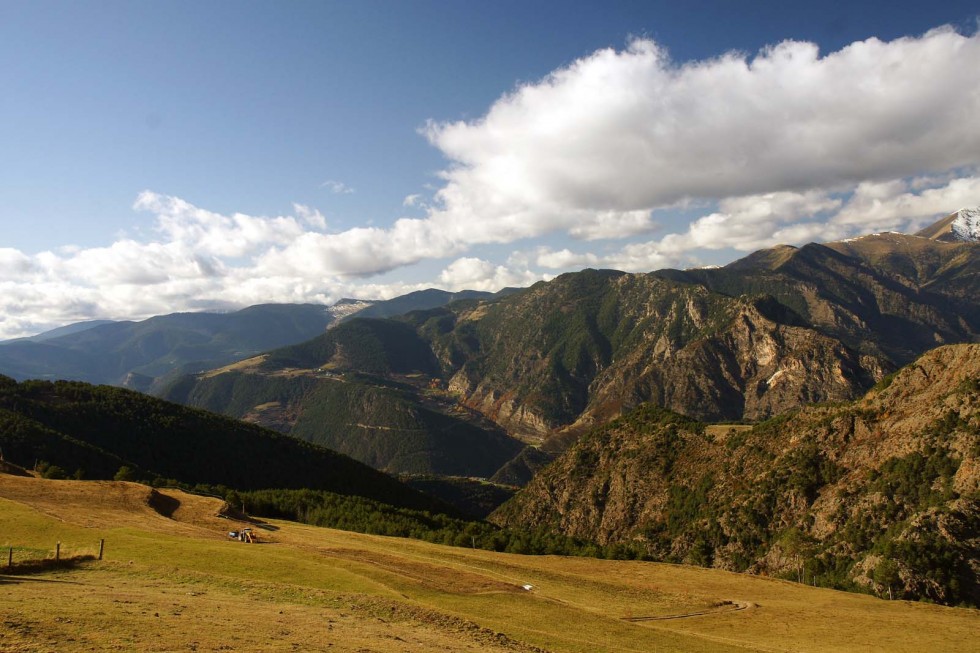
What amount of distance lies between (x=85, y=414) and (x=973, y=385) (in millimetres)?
264557

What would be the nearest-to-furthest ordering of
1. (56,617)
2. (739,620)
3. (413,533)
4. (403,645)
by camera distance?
1. (56,617)
2. (403,645)
3. (739,620)
4. (413,533)

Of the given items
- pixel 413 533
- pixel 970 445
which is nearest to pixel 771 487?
pixel 970 445

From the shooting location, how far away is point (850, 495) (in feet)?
433

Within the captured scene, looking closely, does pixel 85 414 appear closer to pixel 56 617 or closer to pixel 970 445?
pixel 56 617

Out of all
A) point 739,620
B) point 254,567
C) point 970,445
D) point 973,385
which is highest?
point 973,385

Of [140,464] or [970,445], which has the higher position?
[970,445]

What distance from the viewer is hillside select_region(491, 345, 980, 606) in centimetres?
10425

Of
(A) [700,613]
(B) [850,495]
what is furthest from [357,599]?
(B) [850,495]

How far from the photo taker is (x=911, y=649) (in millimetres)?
56062

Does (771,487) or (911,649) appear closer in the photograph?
(911,649)

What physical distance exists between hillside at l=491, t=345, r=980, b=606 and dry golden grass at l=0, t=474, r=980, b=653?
3893 cm

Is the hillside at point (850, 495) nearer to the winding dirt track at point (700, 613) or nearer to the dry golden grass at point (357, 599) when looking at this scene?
the dry golden grass at point (357, 599)

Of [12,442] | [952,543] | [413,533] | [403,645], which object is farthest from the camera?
[12,442]

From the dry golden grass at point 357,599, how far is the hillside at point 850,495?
38.9 meters
